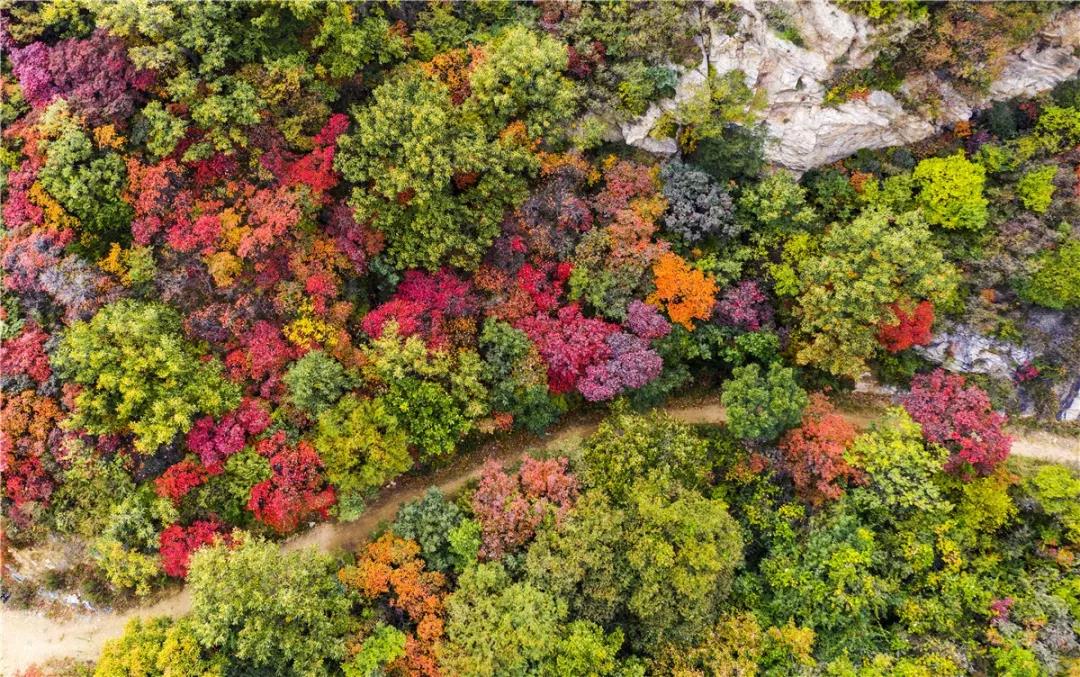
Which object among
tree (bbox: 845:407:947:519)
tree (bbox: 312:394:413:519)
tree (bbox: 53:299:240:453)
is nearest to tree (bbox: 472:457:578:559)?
tree (bbox: 312:394:413:519)

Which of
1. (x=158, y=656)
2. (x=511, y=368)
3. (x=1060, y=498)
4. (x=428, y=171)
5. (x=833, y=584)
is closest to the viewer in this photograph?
(x=158, y=656)

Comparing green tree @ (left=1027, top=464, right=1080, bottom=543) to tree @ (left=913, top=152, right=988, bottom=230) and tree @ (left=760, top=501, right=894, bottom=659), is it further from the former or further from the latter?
tree @ (left=913, top=152, right=988, bottom=230)

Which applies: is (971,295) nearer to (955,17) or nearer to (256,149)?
(955,17)

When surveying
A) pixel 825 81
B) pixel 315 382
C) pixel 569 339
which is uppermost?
pixel 825 81

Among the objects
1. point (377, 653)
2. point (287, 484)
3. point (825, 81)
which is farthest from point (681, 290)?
point (377, 653)

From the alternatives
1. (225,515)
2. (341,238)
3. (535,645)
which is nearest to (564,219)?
(341,238)

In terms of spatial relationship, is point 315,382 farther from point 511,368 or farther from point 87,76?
point 87,76
